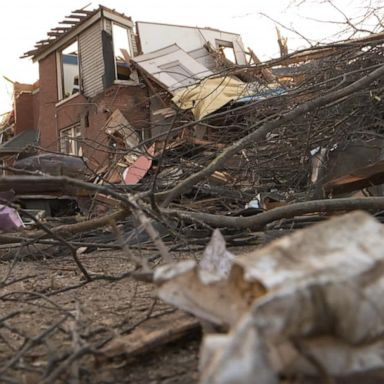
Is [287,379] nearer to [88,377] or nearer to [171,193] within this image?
[88,377]

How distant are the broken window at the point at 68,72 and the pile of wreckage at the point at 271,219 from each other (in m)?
9.69

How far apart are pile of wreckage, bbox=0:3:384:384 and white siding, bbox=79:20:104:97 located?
24.5 ft

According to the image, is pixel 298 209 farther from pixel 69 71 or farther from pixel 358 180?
pixel 69 71

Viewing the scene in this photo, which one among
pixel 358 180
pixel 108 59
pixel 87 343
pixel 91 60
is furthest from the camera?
pixel 91 60

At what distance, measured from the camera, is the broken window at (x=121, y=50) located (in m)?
14.1

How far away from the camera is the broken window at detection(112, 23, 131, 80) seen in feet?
46.3

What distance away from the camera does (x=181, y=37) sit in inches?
550

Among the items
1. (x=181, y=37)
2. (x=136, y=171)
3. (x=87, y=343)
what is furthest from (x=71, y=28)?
(x=87, y=343)

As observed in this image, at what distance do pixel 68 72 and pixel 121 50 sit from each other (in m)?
3.06

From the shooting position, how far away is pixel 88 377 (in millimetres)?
1362

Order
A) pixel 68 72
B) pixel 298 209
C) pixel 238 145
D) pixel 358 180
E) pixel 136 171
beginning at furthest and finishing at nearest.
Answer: pixel 68 72, pixel 136 171, pixel 358 180, pixel 298 209, pixel 238 145

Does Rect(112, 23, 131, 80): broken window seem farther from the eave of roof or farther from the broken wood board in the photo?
the broken wood board

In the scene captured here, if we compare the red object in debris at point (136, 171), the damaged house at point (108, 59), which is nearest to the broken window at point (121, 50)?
the damaged house at point (108, 59)

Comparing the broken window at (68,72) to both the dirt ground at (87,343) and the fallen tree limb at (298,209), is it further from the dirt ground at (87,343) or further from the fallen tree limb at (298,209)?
the dirt ground at (87,343)
